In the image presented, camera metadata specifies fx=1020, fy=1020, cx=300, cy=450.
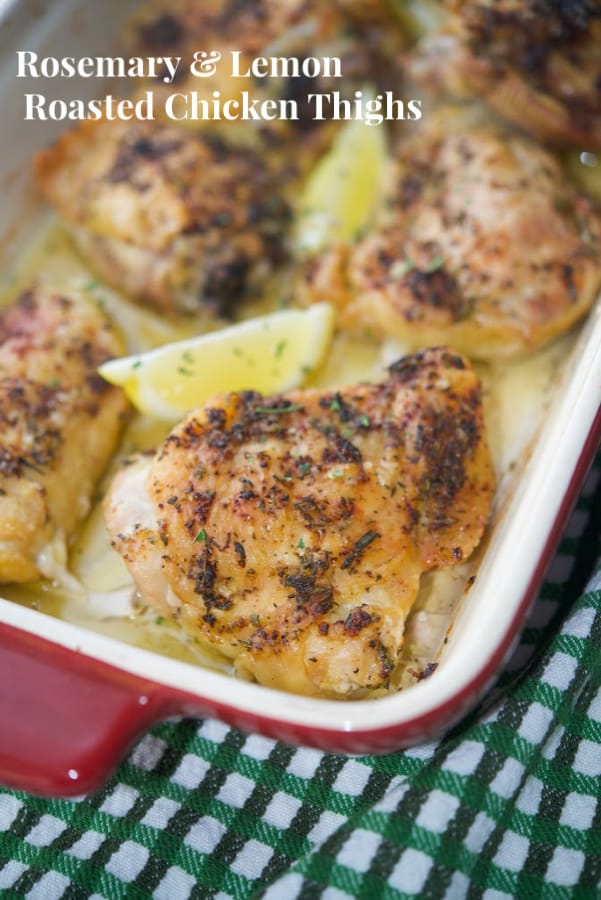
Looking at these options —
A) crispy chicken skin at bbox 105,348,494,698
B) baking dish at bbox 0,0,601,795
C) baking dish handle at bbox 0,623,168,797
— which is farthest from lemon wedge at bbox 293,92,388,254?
baking dish handle at bbox 0,623,168,797

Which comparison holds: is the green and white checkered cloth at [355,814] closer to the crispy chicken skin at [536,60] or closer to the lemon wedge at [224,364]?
the lemon wedge at [224,364]

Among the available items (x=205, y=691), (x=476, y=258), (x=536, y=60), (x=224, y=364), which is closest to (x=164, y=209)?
(x=224, y=364)

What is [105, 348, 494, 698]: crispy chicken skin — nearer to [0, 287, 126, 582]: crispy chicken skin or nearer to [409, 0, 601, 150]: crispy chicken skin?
[0, 287, 126, 582]: crispy chicken skin

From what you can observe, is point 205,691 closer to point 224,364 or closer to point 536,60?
point 224,364

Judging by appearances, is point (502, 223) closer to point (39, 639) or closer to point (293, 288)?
point (293, 288)

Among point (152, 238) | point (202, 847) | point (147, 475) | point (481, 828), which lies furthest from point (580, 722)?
point (152, 238)

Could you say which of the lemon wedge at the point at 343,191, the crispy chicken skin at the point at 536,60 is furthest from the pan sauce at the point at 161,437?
the crispy chicken skin at the point at 536,60
